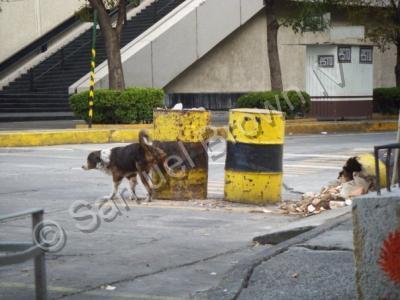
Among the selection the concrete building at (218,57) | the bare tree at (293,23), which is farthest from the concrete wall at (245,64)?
the bare tree at (293,23)

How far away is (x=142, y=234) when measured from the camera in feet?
28.2

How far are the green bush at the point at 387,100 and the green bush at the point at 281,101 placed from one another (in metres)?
5.35

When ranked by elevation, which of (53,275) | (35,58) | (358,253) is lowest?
(53,275)

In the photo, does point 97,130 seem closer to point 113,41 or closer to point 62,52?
point 113,41

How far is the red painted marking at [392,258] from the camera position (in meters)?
4.09

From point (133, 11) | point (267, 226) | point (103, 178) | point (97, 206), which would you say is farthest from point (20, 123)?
point (267, 226)

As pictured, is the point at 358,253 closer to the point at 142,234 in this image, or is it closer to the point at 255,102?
the point at 142,234

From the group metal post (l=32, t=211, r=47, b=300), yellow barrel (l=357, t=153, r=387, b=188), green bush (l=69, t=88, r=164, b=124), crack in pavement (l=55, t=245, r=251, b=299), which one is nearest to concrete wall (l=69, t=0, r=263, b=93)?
green bush (l=69, t=88, r=164, b=124)

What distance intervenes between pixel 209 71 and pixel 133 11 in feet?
15.9

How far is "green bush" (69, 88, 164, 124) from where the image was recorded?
23.0 m

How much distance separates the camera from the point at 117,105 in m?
23.0

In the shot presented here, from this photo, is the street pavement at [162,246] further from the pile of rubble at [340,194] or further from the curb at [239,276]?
the pile of rubble at [340,194]

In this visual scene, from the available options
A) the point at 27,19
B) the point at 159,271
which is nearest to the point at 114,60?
the point at 27,19

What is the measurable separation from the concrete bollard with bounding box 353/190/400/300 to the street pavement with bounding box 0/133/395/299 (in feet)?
2.19
